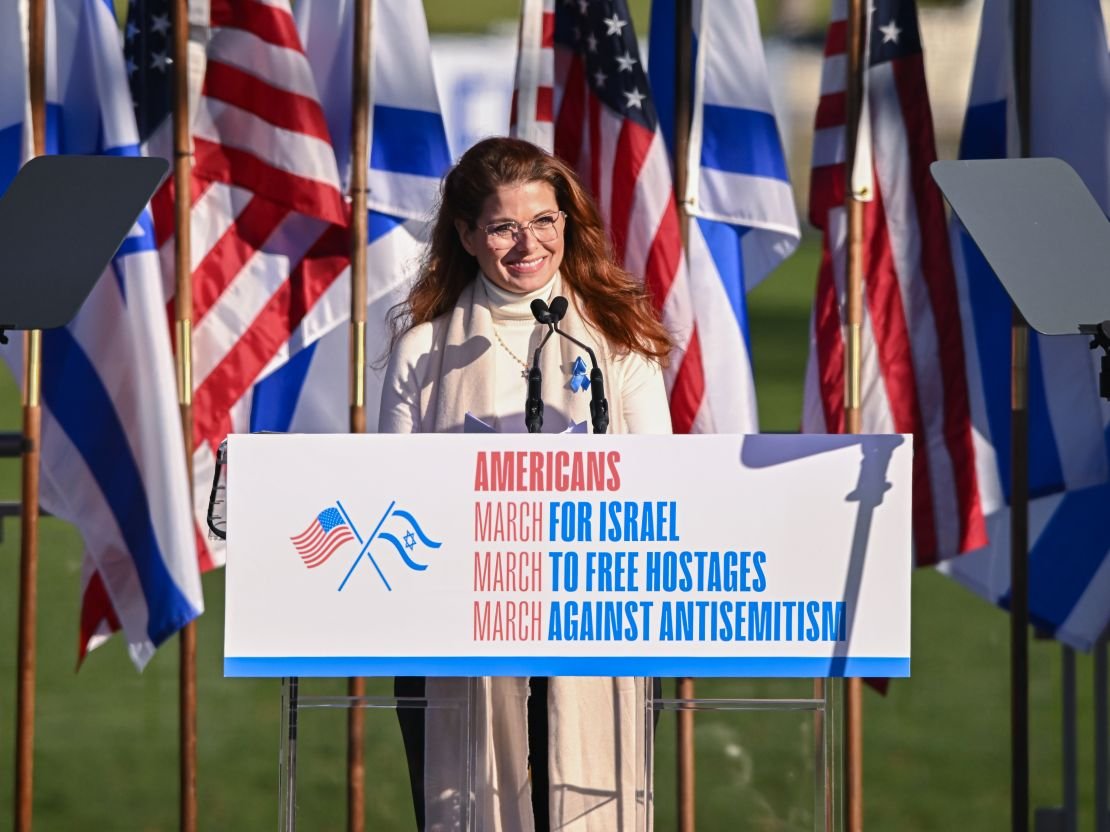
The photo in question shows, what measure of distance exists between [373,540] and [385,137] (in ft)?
7.69

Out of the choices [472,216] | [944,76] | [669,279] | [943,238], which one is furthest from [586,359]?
[944,76]

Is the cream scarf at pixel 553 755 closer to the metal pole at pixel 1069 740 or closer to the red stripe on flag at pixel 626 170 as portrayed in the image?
the red stripe on flag at pixel 626 170

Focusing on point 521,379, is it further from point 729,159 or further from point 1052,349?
point 1052,349

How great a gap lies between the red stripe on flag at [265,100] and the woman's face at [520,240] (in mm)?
1758

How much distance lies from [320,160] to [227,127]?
0.27 metres

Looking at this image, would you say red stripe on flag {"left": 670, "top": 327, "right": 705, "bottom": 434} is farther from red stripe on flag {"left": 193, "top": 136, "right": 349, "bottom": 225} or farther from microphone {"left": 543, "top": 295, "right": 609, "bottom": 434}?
microphone {"left": 543, "top": 295, "right": 609, "bottom": 434}

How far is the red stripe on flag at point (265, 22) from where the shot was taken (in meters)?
4.20

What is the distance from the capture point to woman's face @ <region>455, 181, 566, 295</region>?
8.39 feet

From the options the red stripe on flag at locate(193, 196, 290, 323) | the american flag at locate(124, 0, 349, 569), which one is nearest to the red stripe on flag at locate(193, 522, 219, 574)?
the american flag at locate(124, 0, 349, 569)

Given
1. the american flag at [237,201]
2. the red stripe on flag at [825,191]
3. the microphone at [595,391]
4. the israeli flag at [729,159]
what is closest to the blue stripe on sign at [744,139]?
the israeli flag at [729,159]

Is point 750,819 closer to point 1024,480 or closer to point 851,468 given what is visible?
point 851,468

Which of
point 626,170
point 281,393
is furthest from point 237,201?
point 626,170

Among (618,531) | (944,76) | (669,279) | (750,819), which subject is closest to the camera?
(618,531)

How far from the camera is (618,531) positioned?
2.16 meters
